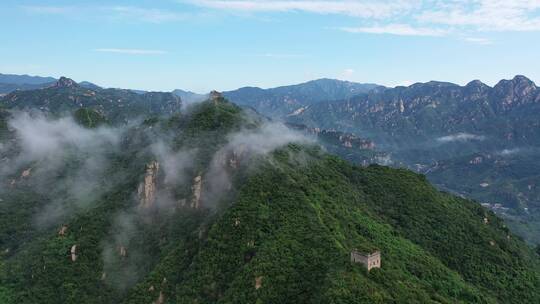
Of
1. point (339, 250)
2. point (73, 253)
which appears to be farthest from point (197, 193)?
point (339, 250)

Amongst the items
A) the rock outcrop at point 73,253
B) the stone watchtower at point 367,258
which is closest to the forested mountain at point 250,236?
the rock outcrop at point 73,253

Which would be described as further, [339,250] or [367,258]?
[339,250]

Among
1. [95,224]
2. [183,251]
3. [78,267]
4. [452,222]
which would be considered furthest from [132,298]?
[452,222]

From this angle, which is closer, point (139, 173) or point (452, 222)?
point (452, 222)

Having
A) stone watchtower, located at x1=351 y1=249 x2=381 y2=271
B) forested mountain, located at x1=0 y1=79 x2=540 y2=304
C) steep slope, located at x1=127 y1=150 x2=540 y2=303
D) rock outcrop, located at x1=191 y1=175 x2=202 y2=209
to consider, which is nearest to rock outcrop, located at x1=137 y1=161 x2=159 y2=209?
forested mountain, located at x1=0 y1=79 x2=540 y2=304

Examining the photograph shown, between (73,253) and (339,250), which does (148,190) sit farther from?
(339,250)

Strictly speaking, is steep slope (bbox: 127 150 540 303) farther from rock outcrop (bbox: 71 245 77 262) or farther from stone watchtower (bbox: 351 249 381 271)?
rock outcrop (bbox: 71 245 77 262)

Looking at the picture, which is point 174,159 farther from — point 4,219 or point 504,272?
point 504,272
